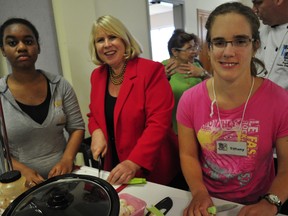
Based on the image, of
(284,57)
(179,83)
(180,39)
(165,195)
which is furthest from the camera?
(180,39)

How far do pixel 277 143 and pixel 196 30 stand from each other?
11.9 feet

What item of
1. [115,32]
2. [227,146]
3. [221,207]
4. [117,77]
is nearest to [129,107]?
[117,77]

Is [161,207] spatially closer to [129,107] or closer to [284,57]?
[129,107]

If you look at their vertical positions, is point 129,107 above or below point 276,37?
below

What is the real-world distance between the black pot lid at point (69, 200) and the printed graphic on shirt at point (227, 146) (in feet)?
1.70

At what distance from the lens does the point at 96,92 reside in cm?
131

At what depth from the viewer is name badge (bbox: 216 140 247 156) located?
2.91ft

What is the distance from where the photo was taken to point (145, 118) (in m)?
1.21

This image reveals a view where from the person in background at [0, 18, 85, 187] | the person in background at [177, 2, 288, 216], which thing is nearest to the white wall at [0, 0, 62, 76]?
the person in background at [0, 18, 85, 187]

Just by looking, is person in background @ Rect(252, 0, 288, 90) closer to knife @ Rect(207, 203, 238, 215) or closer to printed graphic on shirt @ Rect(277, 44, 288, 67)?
printed graphic on shirt @ Rect(277, 44, 288, 67)

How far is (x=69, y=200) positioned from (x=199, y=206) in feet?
1.43

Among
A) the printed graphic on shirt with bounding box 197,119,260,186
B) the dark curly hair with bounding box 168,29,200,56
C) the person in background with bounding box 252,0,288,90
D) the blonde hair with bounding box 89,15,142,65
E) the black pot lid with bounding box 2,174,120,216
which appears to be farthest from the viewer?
the dark curly hair with bounding box 168,29,200,56

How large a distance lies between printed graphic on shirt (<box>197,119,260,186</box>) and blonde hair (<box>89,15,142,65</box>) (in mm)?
547

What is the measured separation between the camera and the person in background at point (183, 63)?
1.94 m
